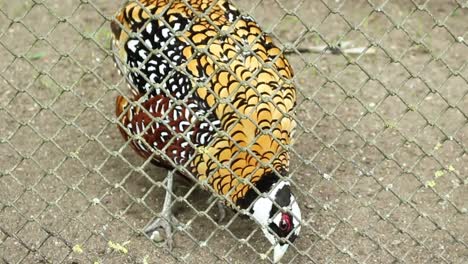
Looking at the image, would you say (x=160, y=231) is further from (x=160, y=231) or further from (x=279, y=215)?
(x=279, y=215)

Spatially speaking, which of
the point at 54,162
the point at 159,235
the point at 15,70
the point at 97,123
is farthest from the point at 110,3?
the point at 159,235

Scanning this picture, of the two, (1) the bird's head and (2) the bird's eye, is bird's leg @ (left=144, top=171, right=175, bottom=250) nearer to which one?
(1) the bird's head

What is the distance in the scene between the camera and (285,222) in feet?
12.0

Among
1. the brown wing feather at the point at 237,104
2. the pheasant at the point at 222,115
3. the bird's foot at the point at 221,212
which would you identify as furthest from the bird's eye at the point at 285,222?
the bird's foot at the point at 221,212

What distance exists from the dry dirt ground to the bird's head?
0.37 ft

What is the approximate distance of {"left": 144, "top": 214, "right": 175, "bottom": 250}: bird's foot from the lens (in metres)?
4.08

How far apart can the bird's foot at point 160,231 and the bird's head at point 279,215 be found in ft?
1.77

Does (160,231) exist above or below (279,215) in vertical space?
below

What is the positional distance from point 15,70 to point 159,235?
172 cm

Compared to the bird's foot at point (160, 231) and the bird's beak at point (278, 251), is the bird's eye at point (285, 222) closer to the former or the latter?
the bird's beak at point (278, 251)

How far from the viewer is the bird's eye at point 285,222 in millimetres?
3648

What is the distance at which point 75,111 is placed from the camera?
4914mm

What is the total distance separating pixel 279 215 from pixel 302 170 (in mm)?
864

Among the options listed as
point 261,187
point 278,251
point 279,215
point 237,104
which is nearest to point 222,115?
point 237,104
